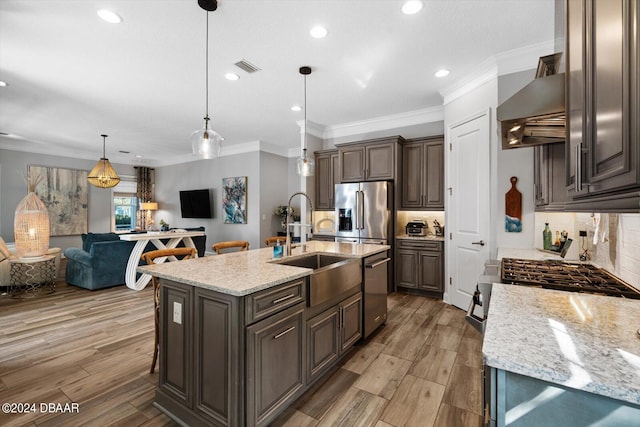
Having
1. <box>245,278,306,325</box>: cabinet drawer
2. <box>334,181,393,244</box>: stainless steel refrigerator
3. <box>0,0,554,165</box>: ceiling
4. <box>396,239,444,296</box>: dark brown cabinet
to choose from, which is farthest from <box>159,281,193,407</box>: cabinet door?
<box>396,239,444,296</box>: dark brown cabinet

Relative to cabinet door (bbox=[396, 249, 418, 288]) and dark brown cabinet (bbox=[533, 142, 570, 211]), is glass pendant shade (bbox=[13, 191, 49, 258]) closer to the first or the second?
cabinet door (bbox=[396, 249, 418, 288])

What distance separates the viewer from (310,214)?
5441mm

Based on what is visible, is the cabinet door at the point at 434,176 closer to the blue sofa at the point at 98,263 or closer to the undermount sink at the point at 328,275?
the undermount sink at the point at 328,275

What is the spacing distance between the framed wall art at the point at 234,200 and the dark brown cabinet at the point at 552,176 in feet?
19.7

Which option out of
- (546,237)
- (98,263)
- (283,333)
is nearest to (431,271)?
(546,237)

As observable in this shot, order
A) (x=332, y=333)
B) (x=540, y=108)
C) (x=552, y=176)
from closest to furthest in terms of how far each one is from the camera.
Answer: (x=540, y=108)
(x=552, y=176)
(x=332, y=333)

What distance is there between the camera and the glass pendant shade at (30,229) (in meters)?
4.44

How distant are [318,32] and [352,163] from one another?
252 cm

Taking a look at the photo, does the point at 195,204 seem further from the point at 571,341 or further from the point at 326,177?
the point at 571,341

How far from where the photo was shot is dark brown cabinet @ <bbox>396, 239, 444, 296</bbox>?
4219 millimetres

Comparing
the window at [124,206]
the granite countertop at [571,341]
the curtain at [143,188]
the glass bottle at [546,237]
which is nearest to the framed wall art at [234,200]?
the curtain at [143,188]

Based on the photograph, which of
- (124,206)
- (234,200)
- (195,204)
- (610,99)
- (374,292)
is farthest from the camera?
(124,206)

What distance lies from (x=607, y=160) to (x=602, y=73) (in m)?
0.24

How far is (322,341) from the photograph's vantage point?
215 cm
